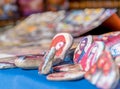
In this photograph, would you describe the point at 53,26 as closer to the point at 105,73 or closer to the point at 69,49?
the point at 69,49

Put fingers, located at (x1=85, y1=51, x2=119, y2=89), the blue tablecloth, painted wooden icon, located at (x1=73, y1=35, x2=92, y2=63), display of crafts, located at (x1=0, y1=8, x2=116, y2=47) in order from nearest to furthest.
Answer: fingers, located at (x1=85, y1=51, x2=119, y2=89) < the blue tablecloth < painted wooden icon, located at (x1=73, y1=35, x2=92, y2=63) < display of crafts, located at (x1=0, y1=8, x2=116, y2=47)

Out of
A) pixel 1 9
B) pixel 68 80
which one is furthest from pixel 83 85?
pixel 1 9

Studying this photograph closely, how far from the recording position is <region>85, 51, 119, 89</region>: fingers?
0.53 m

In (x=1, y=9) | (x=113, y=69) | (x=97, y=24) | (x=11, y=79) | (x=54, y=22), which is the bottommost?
(x=113, y=69)

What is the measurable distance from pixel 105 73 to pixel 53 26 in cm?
90

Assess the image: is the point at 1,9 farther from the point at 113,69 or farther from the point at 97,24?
the point at 113,69

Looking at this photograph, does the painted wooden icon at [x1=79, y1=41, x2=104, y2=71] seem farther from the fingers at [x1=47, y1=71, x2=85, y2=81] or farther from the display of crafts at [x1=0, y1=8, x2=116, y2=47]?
the display of crafts at [x1=0, y1=8, x2=116, y2=47]

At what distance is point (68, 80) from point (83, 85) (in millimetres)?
32

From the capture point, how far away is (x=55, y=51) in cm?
74

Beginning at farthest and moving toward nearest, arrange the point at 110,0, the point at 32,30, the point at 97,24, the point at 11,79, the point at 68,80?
the point at 110,0
the point at 32,30
the point at 97,24
the point at 11,79
the point at 68,80

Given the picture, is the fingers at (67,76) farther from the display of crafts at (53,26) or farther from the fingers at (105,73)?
the display of crafts at (53,26)

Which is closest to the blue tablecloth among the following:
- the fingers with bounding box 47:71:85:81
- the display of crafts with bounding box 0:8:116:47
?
the fingers with bounding box 47:71:85:81

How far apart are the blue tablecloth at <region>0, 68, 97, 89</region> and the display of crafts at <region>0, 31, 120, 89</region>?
0.01m

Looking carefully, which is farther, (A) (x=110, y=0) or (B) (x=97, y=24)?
(A) (x=110, y=0)
